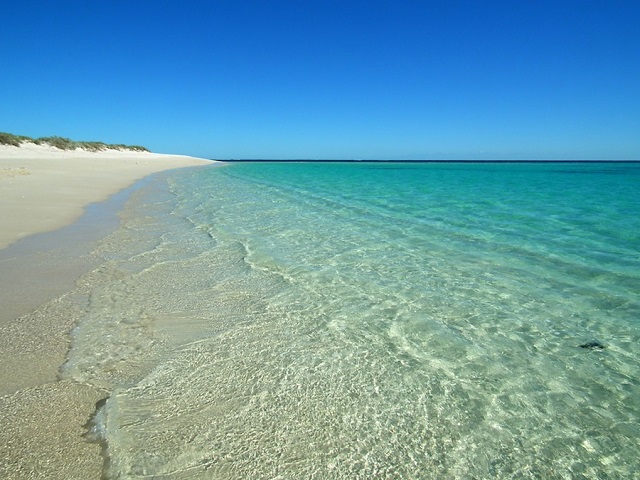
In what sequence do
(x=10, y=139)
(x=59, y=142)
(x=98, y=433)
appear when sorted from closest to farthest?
(x=98, y=433), (x=10, y=139), (x=59, y=142)

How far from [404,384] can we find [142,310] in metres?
2.77

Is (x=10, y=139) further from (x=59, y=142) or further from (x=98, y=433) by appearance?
(x=98, y=433)

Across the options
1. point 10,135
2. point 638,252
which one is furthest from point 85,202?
point 10,135

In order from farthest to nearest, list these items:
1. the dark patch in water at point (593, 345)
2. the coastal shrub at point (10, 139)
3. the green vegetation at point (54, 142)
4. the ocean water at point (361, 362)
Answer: the green vegetation at point (54, 142) → the coastal shrub at point (10, 139) → the dark patch in water at point (593, 345) → the ocean water at point (361, 362)

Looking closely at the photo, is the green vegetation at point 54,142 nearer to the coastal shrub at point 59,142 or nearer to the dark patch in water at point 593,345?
the coastal shrub at point 59,142

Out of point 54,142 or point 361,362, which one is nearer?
point 361,362

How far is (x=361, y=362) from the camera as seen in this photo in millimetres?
3098

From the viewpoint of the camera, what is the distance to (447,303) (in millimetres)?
4418

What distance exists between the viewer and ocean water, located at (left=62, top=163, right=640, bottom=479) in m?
2.12

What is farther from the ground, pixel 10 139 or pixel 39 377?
pixel 39 377

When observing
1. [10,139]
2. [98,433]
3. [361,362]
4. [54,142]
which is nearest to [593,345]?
[361,362]

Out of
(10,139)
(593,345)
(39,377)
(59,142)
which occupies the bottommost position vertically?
(59,142)

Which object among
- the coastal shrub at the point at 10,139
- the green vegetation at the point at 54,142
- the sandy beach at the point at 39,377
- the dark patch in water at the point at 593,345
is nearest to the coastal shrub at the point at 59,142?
the green vegetation at the point at 54,142

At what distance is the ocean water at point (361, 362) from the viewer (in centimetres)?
212
